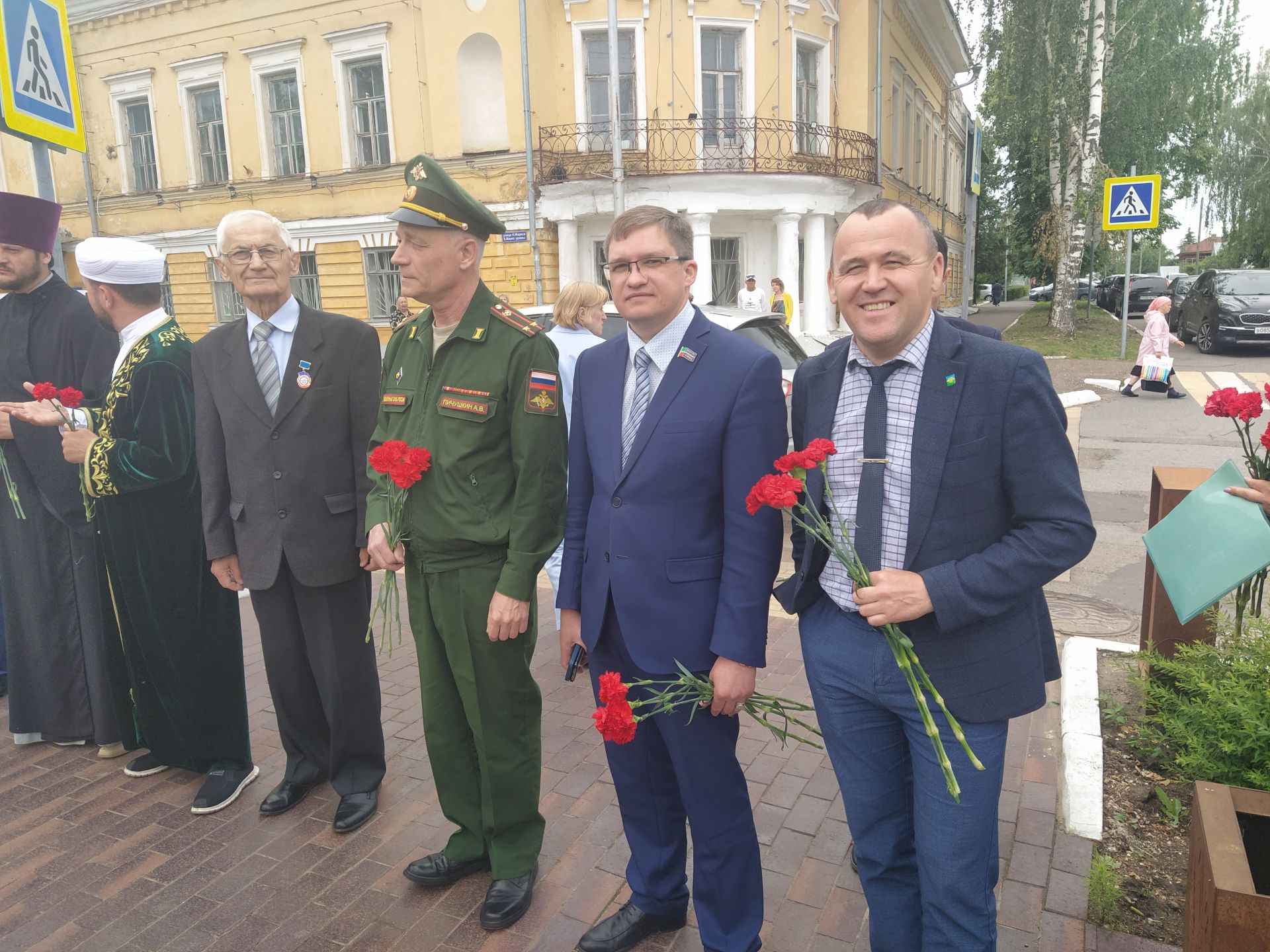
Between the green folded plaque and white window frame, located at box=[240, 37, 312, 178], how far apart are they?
73.5 feet

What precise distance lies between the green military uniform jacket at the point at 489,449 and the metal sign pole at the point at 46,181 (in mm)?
2524

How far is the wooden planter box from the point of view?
5.97ft

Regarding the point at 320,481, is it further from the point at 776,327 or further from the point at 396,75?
the point at 396,75

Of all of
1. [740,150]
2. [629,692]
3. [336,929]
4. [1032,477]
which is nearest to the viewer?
[1032,477]

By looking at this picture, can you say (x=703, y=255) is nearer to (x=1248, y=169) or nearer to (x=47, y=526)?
(x=47, y=526)

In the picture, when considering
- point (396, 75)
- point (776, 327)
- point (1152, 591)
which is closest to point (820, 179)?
point (396, 75)

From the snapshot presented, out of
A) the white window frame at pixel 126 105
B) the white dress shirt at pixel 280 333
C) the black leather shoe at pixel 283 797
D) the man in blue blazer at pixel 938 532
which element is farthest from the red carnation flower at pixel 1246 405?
the white window frame at pixel 126 105

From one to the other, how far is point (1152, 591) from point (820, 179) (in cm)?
1760

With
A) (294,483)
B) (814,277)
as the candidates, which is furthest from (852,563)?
(814,277)

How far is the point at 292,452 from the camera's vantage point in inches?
134

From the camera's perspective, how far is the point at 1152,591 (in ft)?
13.0

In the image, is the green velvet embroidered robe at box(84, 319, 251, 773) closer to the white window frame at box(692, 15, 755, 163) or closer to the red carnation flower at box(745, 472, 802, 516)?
the red carnation flower at box(745, 472, 802, 516)

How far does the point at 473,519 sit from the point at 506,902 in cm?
127

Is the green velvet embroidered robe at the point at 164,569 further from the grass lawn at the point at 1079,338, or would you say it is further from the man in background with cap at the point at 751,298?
the man in background with cap at the point at 751,298
